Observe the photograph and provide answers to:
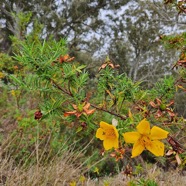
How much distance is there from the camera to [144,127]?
655 millimetres

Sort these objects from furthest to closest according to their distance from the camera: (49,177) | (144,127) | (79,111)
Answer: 1. (49,177)
2. (79,111)
3. (144,127)

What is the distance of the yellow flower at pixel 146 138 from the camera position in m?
0.65

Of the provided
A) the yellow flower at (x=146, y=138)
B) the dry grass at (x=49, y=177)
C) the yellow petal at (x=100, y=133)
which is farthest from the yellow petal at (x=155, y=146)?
the dry grass at (x=49, y=177)

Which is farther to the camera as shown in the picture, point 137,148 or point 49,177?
point 49,177

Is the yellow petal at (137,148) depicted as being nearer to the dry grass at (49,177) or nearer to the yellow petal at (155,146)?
the yellow petal at (155,146)

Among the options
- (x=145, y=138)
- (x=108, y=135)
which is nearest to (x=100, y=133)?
(x=108, y=135)

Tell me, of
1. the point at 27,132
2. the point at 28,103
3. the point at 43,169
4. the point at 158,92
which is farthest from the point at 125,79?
the point at 28,103

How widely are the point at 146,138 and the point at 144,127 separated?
3 cm

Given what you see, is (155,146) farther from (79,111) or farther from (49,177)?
(49,177)

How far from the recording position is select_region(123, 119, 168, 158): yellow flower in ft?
2.15

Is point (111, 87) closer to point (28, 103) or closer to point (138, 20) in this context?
point (28, 103)

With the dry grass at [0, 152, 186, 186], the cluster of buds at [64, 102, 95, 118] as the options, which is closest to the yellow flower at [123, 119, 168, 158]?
the cluster of buds at [64, 102, 95, 118]

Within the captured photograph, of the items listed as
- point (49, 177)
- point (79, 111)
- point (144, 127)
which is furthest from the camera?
point (49, 177)

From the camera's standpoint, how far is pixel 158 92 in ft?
3.39
